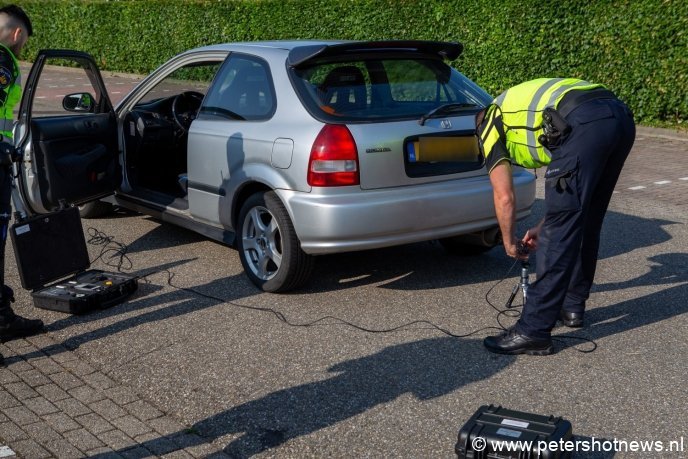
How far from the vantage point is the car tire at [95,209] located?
26.9 ft

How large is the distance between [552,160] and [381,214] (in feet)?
4.03

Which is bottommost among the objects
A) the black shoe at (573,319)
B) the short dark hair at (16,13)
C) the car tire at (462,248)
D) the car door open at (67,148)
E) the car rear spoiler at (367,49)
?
the black shoe at (573,319)

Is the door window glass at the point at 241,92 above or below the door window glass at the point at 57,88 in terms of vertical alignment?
above

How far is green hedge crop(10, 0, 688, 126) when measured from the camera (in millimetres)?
12992

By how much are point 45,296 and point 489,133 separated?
306cm

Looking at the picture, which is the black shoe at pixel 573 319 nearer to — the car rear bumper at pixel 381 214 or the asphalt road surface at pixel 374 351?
the asphalt road surface at pixel 374 351

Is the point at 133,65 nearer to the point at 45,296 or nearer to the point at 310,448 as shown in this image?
the point at 45,296

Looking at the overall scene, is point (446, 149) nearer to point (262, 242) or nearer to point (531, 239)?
point (531, 239)

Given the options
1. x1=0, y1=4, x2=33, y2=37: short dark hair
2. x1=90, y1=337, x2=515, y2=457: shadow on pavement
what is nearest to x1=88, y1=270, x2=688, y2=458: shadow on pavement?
x1=90, y1=337, x2=515, y2=457: shadow on pavement

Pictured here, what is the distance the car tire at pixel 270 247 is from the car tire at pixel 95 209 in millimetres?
2341

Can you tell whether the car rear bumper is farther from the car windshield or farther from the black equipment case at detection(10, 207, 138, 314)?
the black equipment case at detection(10, 207, 138, 314)

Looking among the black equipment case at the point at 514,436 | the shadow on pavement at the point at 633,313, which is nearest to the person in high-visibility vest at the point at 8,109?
the black equipment case at the point at 514,436

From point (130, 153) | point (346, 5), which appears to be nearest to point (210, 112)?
point (130, 153)

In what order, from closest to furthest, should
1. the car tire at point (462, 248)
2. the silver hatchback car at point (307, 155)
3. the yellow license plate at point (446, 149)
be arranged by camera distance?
1. the silver hatchback car at point (307, 155)
2. the yellow license plate at point (446, 149)
3. the car tire at point (462, 248)
